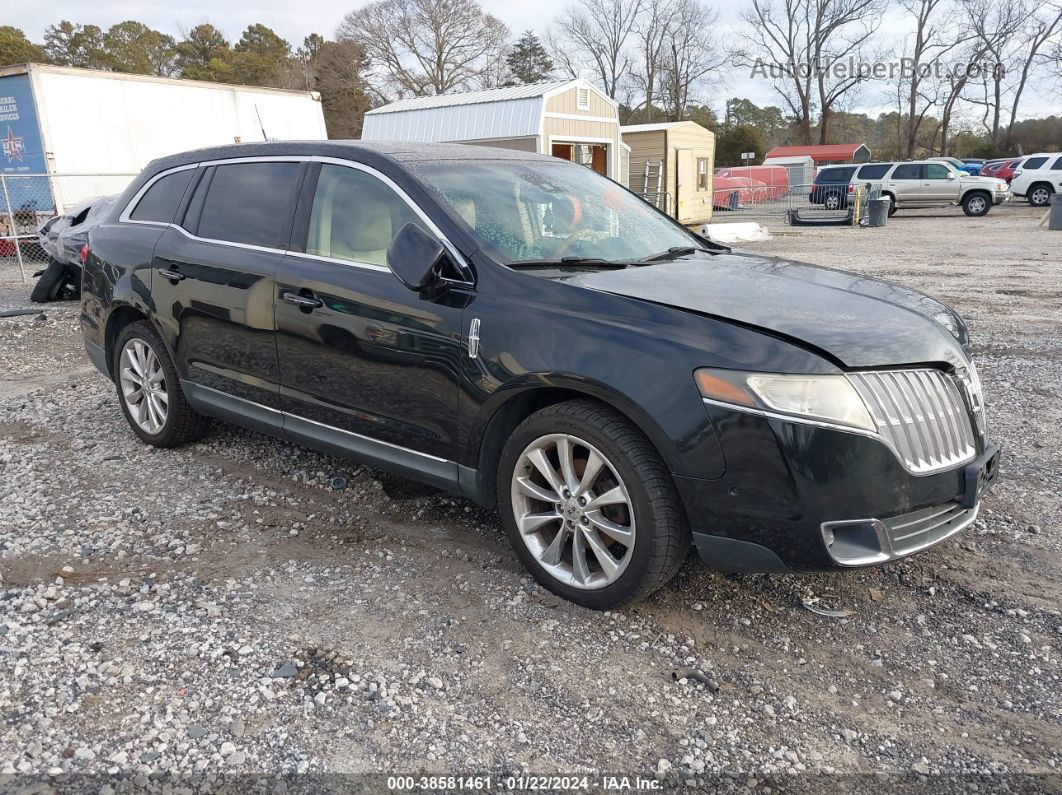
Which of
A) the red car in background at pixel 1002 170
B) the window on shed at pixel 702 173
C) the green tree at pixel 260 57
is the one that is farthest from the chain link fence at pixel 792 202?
the green tree at pixel 260 57

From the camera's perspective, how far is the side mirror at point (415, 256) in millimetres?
3248

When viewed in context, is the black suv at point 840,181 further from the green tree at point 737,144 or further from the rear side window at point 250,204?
the green tree at point 737,144

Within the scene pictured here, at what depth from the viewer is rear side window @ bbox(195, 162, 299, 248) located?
4.14 meters

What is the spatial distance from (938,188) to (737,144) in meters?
36.8

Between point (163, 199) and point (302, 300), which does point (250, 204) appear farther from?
point (163, 199)

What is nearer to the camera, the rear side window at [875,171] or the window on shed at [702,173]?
the window on shed at [702,173]

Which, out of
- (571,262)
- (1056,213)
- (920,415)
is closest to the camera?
(920,415)

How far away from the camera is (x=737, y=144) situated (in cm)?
6331

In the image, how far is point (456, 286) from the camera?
3.37m

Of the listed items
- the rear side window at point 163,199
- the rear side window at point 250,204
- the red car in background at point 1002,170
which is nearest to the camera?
the rear side window at point 250,204

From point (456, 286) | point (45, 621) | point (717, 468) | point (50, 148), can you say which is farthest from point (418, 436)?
point (50, 148)

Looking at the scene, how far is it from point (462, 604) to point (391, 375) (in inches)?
39.9

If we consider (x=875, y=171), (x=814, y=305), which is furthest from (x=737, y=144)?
(x=814, y=305)

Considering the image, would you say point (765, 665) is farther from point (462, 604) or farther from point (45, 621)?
point (45, 621)
